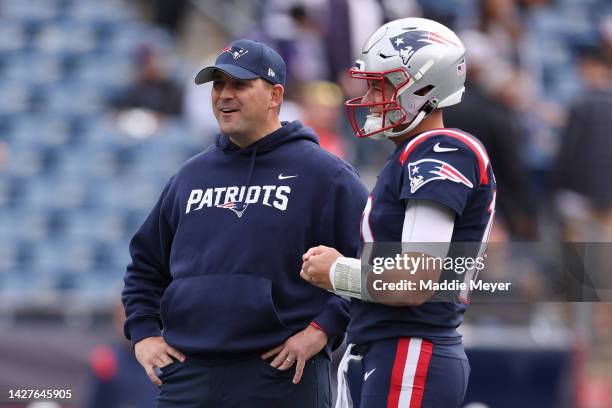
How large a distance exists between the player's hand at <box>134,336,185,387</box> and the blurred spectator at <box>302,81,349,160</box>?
4.12m

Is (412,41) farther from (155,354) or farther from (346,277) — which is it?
(155,354)

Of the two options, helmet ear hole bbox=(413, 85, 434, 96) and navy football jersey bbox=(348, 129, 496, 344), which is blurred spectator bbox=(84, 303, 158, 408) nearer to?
navy football jersey bbox=(348, 129, 496, 344)

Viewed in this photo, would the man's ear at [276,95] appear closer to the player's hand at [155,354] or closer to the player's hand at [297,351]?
the player's hand at [297,351]

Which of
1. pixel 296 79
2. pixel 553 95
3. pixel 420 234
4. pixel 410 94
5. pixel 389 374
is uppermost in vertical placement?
pixel 553 95

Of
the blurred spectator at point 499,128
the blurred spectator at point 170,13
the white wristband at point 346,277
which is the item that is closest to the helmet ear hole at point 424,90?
the white wristband at point 346,277

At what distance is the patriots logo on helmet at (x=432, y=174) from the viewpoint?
3980 mm

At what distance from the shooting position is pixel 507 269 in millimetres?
7406

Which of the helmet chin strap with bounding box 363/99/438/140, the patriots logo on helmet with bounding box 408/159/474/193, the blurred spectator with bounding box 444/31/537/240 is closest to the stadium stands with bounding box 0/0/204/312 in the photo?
the blurred spectator with bounding box 444/31/537/240

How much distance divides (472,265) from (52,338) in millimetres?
4278

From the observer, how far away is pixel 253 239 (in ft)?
14.8

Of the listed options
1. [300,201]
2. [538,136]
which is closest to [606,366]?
[538,136]

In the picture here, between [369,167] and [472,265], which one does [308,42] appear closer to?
[369,167]

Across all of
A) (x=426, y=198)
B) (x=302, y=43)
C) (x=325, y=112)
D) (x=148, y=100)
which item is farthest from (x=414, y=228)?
(x=148, y=100)

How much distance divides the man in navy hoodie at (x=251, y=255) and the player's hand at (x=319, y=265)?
34cm
